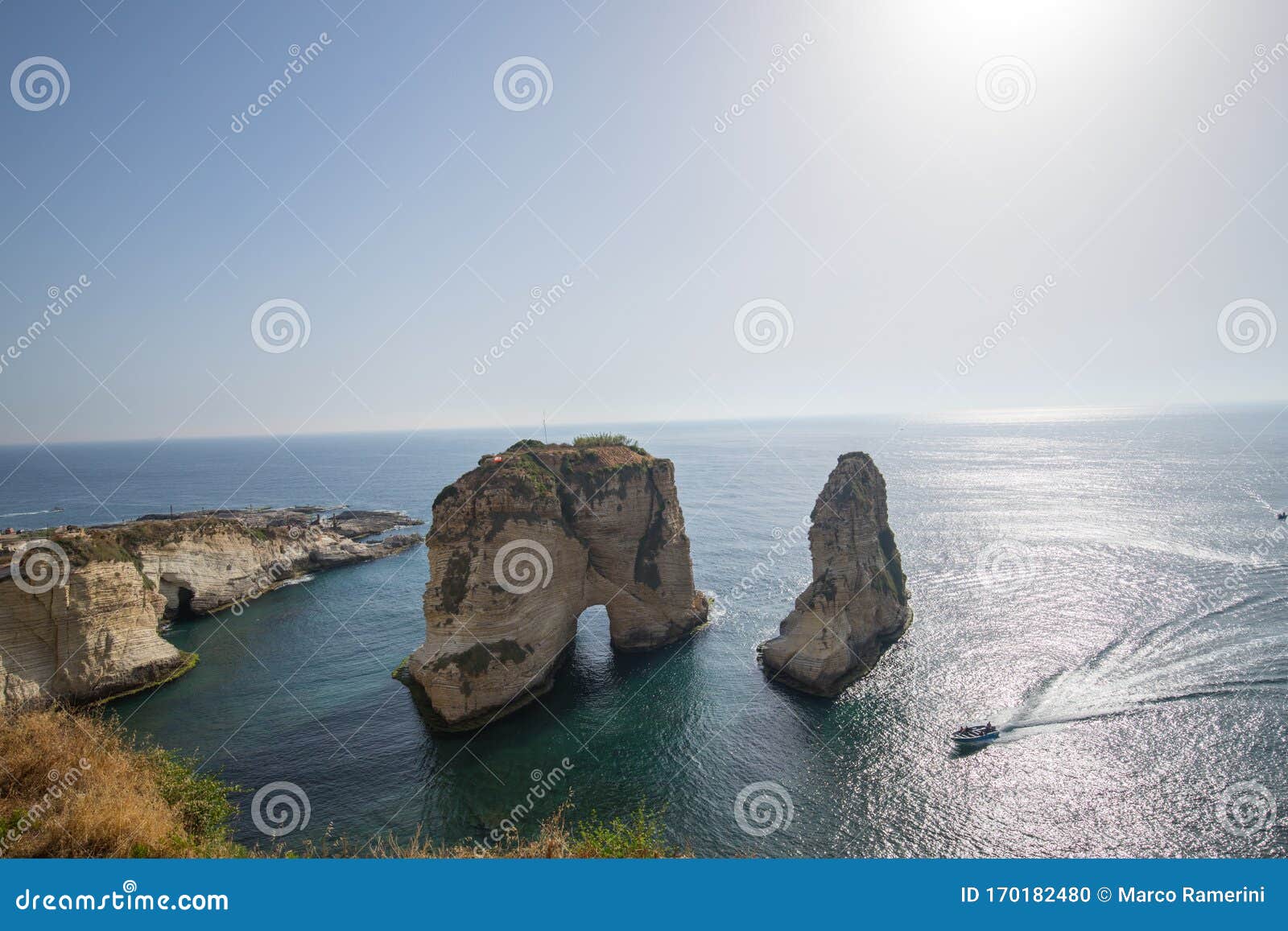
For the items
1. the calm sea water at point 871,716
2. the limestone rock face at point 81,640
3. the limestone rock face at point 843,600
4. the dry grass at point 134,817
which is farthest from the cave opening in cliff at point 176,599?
the limestone rock face at point 843,600

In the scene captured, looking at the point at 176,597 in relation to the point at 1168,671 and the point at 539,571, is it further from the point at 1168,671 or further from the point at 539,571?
the point at 1168,671

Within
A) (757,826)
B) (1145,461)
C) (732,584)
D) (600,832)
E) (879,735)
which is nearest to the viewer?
(600,832)

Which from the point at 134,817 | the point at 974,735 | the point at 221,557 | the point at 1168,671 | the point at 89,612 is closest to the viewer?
the point at 134,817

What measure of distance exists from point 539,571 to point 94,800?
60.8 feet

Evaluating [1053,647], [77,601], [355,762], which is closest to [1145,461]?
[1053,647]

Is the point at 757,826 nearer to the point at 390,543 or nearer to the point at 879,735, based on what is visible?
the point at 879,735

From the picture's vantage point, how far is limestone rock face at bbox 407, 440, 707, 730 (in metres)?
28.0

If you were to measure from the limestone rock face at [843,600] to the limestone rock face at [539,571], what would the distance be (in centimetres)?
795

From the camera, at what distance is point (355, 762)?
24734 millimetres

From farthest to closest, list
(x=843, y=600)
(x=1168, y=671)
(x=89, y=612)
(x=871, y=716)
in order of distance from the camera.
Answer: (x=843, y=600)
(x=89, y=612)
(x=1168, y=671)
(x=871, y=716)

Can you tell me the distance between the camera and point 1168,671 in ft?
101

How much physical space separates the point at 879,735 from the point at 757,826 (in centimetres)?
865

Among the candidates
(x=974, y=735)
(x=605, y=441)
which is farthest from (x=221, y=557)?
(x=974, y=735)

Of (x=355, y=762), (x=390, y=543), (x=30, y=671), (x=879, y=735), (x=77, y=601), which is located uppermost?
(x=879, y=735)
